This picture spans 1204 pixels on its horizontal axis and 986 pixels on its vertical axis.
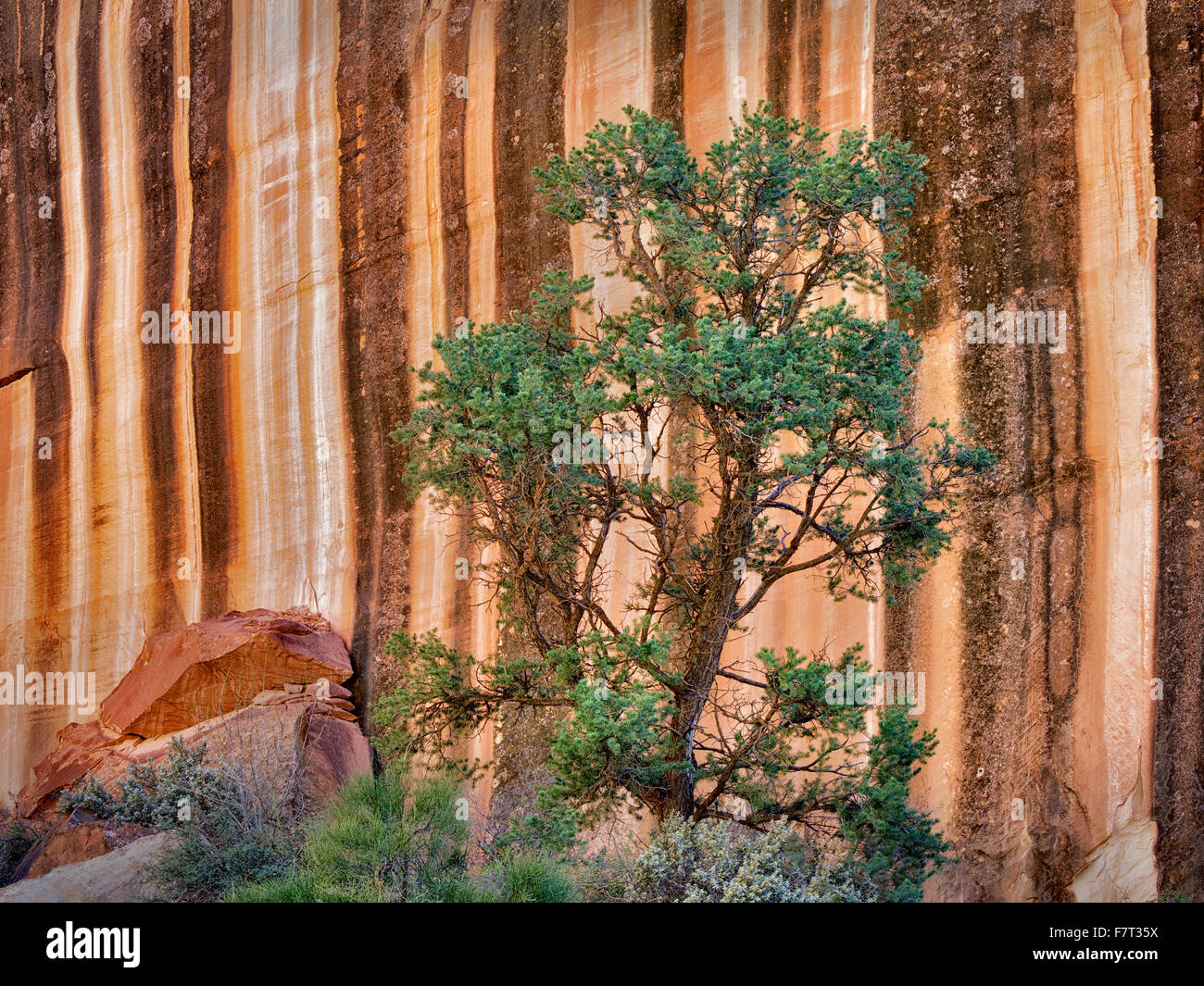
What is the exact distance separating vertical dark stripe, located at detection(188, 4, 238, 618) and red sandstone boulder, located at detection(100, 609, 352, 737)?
1.14 metres

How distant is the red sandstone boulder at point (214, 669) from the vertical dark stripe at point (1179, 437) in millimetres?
6980

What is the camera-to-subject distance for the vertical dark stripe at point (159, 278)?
39.5 feet

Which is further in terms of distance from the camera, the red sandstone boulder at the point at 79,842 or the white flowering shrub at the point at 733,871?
the red sandstone boulder at the point at 79,842

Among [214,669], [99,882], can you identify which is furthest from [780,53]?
[99,882]

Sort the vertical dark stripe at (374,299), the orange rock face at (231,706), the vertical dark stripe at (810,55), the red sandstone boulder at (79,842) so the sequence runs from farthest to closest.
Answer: the vertical dark stripe at (374,299) → the vertical dark stripe at (810,55) → the orange rock face at (231,706) → the red sandstone boulder at (79,842)

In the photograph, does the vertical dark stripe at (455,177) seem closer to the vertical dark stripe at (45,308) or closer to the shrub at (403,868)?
the shrub at (403,868)

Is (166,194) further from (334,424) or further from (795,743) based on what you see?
(795,743)

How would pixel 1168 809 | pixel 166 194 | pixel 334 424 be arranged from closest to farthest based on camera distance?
pixel 1168 809, pixel 334 424, pixel 166 194

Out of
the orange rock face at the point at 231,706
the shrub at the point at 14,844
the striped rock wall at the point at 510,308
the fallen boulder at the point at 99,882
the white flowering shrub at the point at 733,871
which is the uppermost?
the striped rock wall at the point at 510,308

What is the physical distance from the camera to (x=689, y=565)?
7641 mm

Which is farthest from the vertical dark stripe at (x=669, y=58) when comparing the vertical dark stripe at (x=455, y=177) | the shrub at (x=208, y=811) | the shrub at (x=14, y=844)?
the shrub at (x=14, y=844)
